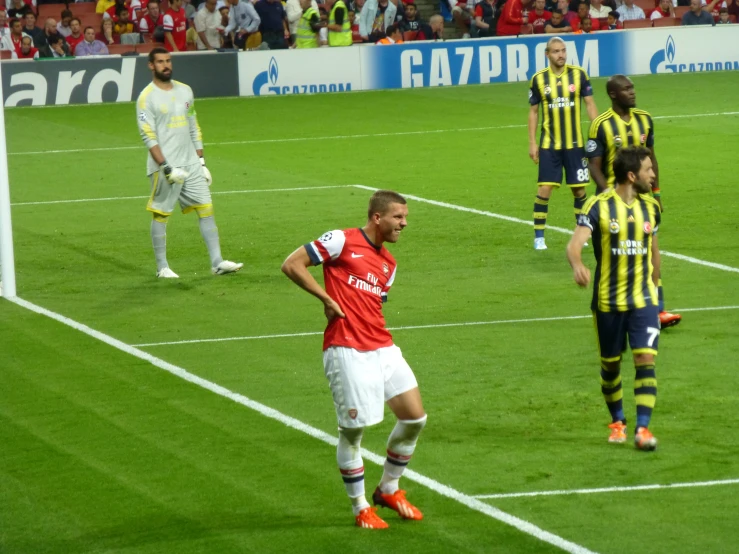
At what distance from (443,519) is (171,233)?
1141cm

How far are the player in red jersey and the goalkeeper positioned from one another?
7.66 meters

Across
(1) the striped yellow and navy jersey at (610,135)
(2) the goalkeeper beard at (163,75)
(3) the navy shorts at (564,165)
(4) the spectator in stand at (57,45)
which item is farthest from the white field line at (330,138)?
(1) the striped yellow and navy jersey at (610,135)

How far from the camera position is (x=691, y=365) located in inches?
435

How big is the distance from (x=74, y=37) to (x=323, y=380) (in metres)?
23.9

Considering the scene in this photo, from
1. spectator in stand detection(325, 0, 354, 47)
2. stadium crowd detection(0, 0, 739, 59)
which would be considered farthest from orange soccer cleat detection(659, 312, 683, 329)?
spectator in stand detection(325, 0, 354, 47)

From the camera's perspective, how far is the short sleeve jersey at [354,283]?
747 centimetres

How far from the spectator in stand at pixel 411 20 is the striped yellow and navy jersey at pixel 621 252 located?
1086 inches

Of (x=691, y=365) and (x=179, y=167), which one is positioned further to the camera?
(x=179, y=167)

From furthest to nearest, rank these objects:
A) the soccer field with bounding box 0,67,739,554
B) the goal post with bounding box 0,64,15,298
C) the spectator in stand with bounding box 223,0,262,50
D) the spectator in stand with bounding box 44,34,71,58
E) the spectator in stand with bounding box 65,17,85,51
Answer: the spectator in stand with bounding box 223,0,262,50, the spectator in stand with bounding box 65,17,85,51, the spectator in stand with bounding box 44,34,71,58, the goal post with bounding box 0,64,15,298, the soccer field with bounding box 0,67,739,554

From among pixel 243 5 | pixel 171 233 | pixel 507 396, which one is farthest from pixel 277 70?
pixel 507 396

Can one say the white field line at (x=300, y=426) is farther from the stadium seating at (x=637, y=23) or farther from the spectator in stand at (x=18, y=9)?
the stadium seating at (x=637, y=23)

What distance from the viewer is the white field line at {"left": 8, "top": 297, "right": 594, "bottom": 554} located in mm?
7422

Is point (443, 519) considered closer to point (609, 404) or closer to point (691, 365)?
point (609, 404)

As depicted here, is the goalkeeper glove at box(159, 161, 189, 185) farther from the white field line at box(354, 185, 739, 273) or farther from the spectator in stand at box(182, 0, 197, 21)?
the spectator in stand at box(182, 0, 197, 21)
